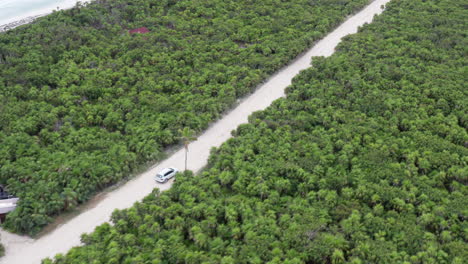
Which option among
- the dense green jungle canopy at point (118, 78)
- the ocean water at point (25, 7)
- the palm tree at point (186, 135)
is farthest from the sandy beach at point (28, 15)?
the palm tree at point (186, 135)

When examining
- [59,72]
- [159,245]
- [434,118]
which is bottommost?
[434,118]

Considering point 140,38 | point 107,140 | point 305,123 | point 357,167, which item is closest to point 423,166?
point 357,167

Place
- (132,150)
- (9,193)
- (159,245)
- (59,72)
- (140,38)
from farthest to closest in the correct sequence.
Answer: (140,38) < (59,72) < (132,150) < (9,193) < (159,245)

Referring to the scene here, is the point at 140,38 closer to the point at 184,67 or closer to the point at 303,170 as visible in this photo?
the point at 184,67

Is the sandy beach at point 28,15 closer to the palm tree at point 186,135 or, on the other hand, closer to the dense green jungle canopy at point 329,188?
the palm tree at point 186,135

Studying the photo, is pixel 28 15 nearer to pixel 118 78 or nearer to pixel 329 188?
pixel 118 78

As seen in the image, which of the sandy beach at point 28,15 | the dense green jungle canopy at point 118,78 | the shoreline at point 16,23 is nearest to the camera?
the dense green jungle canopy at point 118,78
